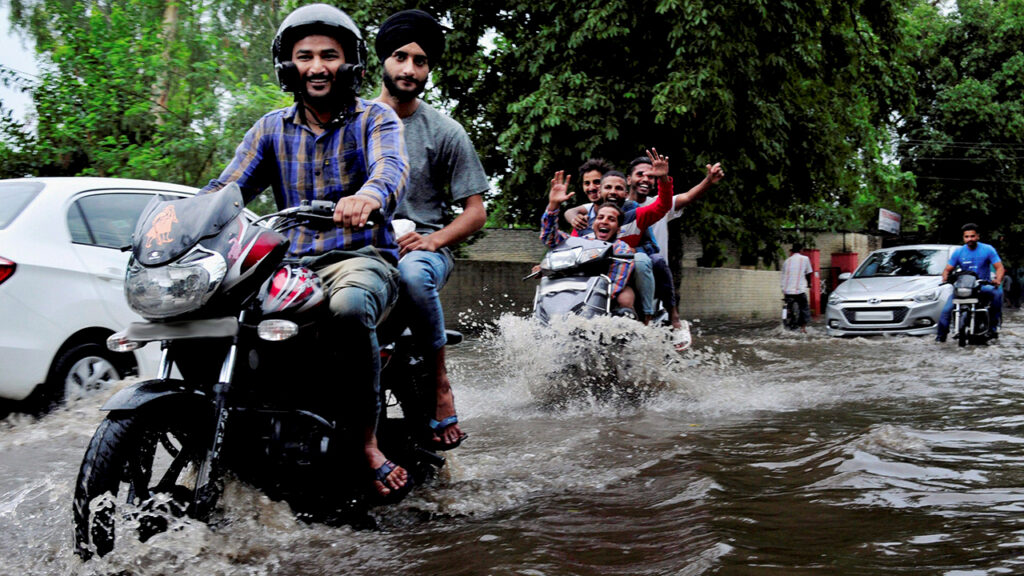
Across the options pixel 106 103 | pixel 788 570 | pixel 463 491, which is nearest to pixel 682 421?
pixel 463 491

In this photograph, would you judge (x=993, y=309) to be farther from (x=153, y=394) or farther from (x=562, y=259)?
(x=153, y=394)

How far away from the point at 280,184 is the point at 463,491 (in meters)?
1.41

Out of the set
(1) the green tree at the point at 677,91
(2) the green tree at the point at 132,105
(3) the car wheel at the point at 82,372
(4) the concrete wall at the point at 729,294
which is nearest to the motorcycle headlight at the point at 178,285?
(3) the car wheel at the point at 82,372

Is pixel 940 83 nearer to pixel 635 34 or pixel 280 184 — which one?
pixel 635 34

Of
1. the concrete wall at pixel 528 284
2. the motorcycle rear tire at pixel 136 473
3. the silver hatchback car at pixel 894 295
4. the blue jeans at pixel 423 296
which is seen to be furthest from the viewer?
the concrete wall at pixel 528 284

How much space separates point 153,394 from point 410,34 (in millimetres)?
2137

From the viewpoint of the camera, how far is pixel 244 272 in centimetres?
274

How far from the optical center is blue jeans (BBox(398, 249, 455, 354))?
141 inches

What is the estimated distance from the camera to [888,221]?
33125 mm

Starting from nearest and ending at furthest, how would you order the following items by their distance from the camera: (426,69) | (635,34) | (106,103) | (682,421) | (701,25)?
(426,69) < (682,421) < (106,103) < (701,25) < (635,34)

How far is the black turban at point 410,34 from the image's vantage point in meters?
4.18

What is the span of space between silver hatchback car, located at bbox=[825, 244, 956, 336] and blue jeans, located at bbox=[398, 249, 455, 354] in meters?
12.7

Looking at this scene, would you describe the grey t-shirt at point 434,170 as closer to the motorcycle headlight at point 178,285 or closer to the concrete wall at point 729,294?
the motorcycle headlight at point 178,285

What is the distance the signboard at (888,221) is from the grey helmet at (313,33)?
104 ft
